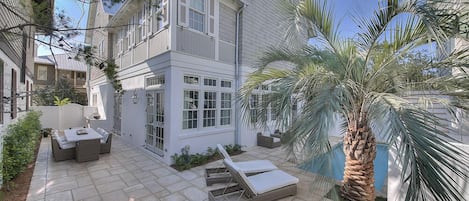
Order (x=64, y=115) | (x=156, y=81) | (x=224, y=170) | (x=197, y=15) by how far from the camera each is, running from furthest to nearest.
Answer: (x=64, y=115) < (x=156, y=81) < (x=197, y=15) < (x=224, y=170)

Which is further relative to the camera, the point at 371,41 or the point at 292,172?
the point at 292,172

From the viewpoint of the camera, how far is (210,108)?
8.49 m

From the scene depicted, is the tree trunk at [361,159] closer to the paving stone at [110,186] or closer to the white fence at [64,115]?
the paving stone at [110,186]

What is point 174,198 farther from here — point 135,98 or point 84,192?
point 135,98

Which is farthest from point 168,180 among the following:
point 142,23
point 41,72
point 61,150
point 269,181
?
point 41,72

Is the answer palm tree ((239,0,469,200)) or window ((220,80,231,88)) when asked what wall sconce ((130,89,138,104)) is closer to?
window ((220,80,231,88))

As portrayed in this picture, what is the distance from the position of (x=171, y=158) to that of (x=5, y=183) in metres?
3.91

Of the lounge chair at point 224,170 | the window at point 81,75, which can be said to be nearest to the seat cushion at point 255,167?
the lounge chair at point 224,170

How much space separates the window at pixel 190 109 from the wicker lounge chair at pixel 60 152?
4310mm

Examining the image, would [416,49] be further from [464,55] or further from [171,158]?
[171,158]

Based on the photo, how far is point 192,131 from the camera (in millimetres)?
7770

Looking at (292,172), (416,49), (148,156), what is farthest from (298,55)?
(148,156)

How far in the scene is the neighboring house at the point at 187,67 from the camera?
283 inches

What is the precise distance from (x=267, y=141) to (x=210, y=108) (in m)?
3.25
